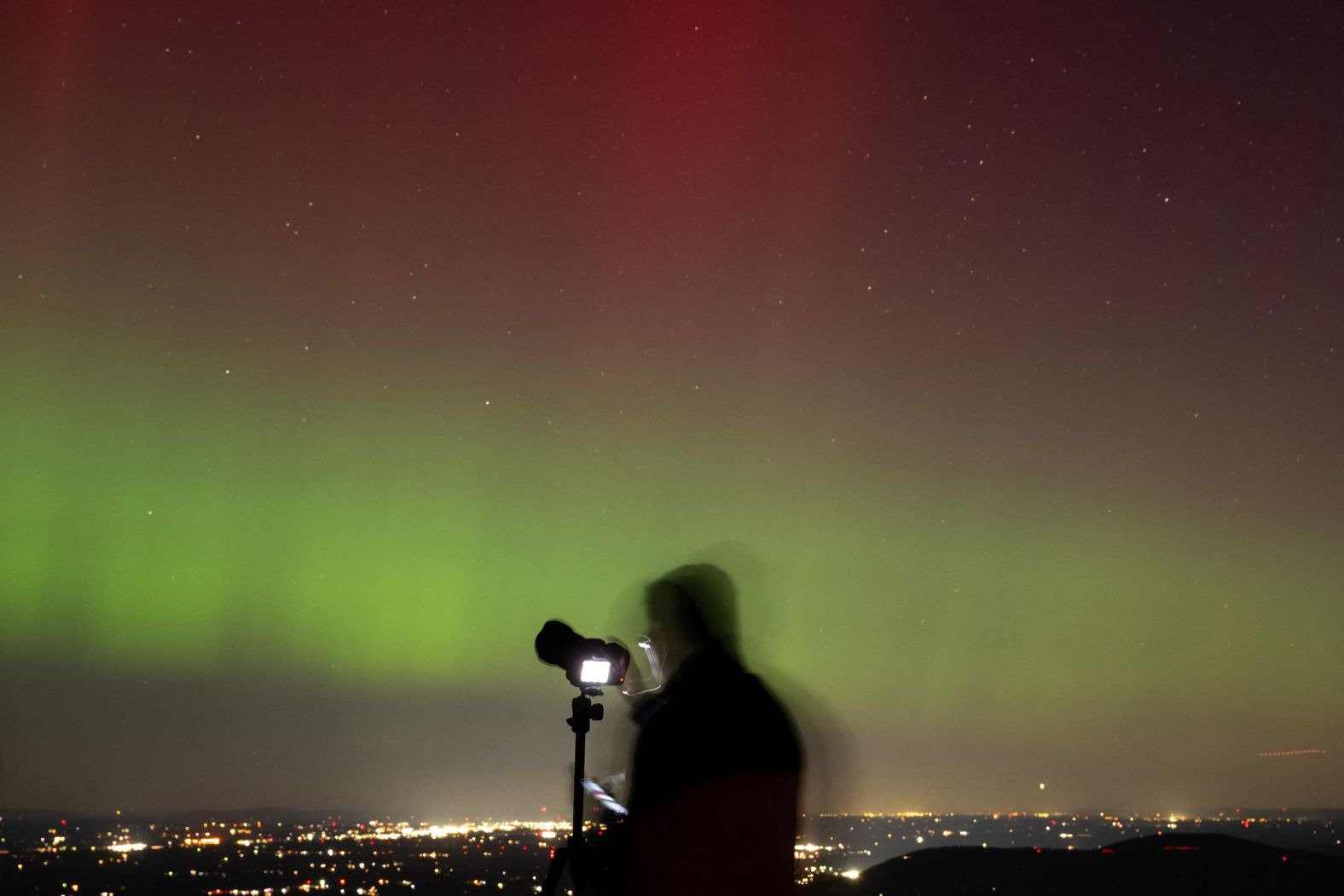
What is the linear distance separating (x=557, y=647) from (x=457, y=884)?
2732 inches

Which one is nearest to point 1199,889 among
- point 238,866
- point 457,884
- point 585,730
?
point 585,730

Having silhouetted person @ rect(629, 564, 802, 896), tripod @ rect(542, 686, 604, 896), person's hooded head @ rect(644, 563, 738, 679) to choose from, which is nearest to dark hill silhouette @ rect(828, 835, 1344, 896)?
tripod @ rect(542, 686, 604, 896)

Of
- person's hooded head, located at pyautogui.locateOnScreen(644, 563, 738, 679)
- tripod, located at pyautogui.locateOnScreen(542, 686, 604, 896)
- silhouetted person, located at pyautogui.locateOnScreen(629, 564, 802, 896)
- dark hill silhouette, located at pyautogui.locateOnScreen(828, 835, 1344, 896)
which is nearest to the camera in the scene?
silhouetted person, located at pyautogui.locateOnScreen(629, 564, 802, 896)

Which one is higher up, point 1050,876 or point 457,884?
point 1050,876

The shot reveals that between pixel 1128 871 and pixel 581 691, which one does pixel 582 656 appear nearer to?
pixel 581 691

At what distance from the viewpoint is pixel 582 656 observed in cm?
349

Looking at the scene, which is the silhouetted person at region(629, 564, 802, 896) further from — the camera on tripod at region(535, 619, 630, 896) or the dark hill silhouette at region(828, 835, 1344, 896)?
the dark hill silhouette at region(828, 835, 1344, 896)

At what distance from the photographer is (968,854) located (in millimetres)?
38750

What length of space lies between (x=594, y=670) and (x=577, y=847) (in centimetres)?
53

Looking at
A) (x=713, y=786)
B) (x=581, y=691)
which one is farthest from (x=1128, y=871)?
(x=713, y=786)

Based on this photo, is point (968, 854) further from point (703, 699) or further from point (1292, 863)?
point (703, 699)

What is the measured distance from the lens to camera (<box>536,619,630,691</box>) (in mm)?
3482

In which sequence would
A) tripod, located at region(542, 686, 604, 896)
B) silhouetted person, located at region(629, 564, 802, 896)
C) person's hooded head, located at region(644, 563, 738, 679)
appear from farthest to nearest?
1. tripod, located at region(542, 686, 604, 896)
2. person's hooded head, located at region(644, 563, 738, 679)
3. silhouetted person, located at region(629, 564, 802, 896)

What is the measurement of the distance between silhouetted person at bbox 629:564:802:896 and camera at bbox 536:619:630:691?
1.06 meters
